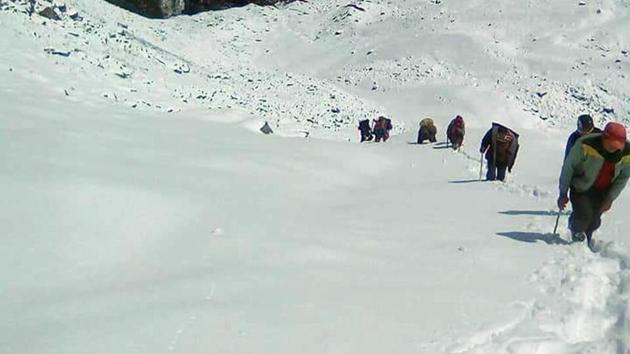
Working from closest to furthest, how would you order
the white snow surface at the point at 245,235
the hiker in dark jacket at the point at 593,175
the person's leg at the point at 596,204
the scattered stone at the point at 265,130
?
the white snow surface at the point at 245,235, the hiker in dark jacket at the point at 593,175, the person's leg at the point at 596,204, the scattered stone at the point at 265,130

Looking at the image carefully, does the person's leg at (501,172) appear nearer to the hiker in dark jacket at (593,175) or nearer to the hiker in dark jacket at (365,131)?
the hiker in dark jacket at (593,175)

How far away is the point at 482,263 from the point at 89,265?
12.2ft

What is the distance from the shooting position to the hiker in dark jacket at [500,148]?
40.2 ft

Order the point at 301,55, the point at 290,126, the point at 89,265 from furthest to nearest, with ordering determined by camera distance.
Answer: the point at 301,55 → the point at 290,126 → the point at 89,265

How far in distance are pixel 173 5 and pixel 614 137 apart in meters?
43.4

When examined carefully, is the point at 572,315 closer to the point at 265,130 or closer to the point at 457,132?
the point at 265,130

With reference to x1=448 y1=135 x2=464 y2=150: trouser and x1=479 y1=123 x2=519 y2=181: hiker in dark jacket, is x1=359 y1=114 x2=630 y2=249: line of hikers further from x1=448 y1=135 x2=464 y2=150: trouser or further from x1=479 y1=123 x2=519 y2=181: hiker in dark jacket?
x1=448 y1=135 x2=464 y2=150: trouser

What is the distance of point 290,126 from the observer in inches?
872

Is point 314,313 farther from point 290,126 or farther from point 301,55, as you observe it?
point 301,55

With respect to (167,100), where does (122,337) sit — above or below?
below

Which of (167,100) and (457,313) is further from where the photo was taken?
(167,100)

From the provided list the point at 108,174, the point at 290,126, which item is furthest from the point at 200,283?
the point at 290,126

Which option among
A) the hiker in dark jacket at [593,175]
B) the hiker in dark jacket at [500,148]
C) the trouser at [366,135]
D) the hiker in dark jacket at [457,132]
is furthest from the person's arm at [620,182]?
the trouser at [366,135]

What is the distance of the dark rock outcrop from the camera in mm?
43594
